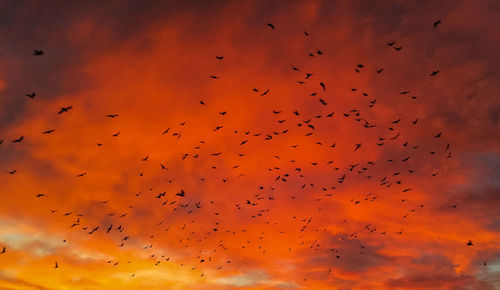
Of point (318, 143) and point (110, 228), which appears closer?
point (318, 143)

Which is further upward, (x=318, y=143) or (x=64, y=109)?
(x=318, y=143)

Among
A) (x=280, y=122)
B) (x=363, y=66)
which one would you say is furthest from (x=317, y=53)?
(x=280, y=122)

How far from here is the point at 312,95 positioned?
111 ft

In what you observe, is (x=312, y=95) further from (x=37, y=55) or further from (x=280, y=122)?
(x=37, y=55)

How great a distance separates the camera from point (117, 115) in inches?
1261

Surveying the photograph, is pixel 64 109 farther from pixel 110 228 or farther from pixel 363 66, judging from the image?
pixel 363 66

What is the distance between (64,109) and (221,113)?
13182mm

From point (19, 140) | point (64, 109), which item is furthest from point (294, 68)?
point (19, 140)

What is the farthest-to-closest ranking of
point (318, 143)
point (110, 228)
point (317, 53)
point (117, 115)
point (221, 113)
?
point (110, 228), point (318, 143), point (221, 113), point (117, 115), point (317, 53)

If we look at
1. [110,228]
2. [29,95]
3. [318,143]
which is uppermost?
[318,143]

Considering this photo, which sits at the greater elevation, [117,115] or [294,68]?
[294,68]

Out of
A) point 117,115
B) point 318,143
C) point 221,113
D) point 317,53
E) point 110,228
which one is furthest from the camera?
point 110,228

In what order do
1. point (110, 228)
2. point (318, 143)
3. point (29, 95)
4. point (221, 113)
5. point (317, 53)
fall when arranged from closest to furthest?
1. point (29, 95)
2. point (317, 53)
3. point (221, 113)
4. point (318, 143)
5. point (110, 228)

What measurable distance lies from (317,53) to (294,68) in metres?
2.36
